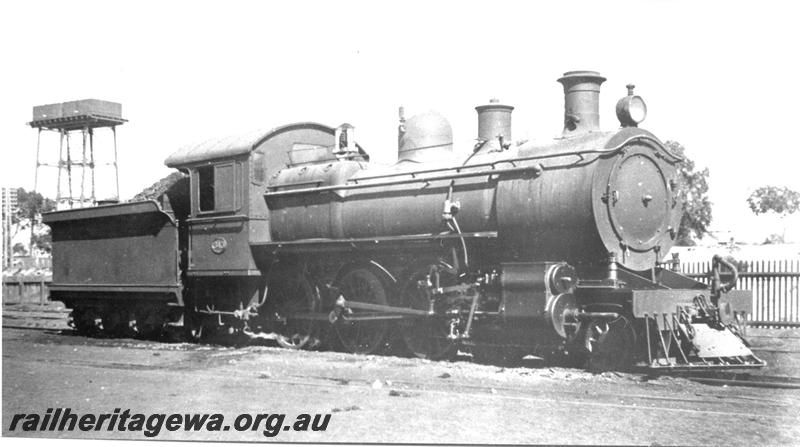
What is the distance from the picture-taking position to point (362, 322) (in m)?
12.0

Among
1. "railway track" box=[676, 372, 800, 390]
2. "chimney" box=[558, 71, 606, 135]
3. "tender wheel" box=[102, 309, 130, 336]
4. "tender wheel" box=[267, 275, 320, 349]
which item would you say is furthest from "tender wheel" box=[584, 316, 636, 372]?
"tender wheel" box=[102, 309, 130, 336]

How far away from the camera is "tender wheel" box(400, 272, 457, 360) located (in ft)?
36.1

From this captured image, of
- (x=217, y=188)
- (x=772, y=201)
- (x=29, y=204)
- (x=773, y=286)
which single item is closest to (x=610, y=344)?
(x=772, y=201)

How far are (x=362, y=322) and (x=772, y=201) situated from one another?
6670 millimetres

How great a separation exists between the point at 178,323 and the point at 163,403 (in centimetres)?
656

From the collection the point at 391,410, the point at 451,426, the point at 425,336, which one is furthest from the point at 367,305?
the point at 451,426

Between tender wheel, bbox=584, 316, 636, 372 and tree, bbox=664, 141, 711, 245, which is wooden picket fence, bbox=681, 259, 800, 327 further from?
tree, bbox=664, 141, 711, 245

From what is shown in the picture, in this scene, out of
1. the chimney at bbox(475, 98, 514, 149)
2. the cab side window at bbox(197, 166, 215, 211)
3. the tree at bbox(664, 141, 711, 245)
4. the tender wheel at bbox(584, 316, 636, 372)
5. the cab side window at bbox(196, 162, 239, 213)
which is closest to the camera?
the tender wheel at bbox(584, 316, 636, 372)

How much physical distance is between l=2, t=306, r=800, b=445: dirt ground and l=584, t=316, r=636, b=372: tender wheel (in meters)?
0.34

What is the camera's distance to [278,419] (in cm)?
686

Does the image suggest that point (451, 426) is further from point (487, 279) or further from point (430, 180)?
point (430, 180)

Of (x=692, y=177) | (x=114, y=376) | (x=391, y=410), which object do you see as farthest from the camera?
(x=692, y=177)

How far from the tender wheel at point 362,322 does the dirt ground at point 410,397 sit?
0.59m

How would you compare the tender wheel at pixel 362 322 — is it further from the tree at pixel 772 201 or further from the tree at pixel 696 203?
the tree at pixel 696 203
